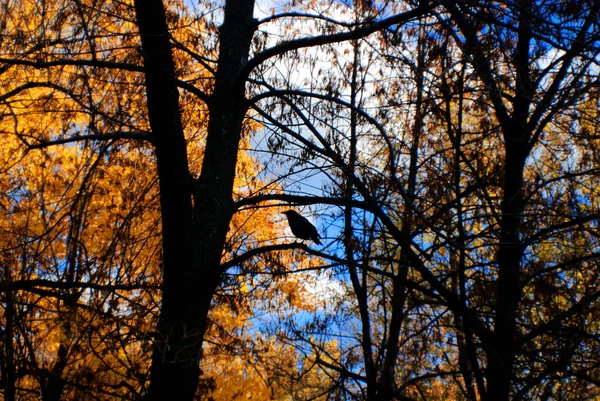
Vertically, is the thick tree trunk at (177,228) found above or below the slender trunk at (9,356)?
above

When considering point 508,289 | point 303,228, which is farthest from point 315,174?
point 508,289

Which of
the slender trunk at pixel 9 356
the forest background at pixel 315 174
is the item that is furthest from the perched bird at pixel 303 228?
the slender trunk at pixel 9 356

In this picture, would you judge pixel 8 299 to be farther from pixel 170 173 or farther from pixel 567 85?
pixel 567 85

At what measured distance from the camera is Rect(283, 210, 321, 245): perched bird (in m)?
4.95

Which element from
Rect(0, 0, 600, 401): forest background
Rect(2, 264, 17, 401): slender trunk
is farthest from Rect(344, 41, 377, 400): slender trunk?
Rect(2, 264, 17, 401): slender trunk

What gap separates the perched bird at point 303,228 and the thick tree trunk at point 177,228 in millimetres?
814

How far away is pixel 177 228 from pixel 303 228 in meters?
1.38

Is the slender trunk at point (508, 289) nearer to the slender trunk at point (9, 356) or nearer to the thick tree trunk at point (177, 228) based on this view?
the thick tree trunk at point (177, 228)

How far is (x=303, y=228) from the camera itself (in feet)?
16.3

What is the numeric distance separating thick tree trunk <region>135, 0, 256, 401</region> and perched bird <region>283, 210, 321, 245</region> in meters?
0.81

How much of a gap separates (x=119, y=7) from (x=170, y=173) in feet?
7.07

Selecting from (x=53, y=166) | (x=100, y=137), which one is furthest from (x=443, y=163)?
(x=53, y=166)

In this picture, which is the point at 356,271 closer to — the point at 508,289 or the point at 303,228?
the point at 303,228

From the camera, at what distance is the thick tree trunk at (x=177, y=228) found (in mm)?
3816
